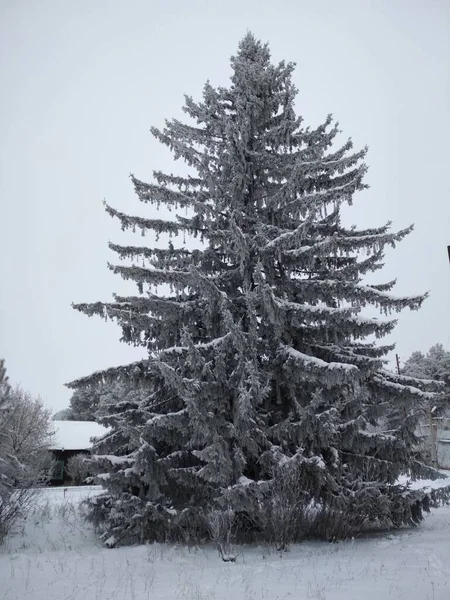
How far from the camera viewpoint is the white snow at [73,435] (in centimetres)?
3708

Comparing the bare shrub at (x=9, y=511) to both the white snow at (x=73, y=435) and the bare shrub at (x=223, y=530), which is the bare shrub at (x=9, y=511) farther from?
the white snow at (x=73, y=435)

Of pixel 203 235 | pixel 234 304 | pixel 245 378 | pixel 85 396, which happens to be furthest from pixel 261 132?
pixel 85 396

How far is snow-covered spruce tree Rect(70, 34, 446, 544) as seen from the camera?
354 inches

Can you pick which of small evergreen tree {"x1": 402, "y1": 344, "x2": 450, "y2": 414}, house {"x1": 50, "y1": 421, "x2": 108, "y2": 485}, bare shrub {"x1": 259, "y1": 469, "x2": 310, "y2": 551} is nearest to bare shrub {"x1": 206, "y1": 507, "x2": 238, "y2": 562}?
bare shrub {"x1": 259, "y1": 469, "x2": 310, "y2": 551}

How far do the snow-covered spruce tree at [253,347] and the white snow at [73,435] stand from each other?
27.6 m

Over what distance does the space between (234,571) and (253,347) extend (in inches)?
163

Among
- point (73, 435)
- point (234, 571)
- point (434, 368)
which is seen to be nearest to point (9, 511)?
point (234, 571)

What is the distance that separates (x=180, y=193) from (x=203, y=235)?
4.03ft

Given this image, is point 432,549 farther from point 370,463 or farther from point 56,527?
point 56,527

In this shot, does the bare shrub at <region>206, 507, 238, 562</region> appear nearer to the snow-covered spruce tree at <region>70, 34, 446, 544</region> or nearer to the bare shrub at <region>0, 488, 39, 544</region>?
the snow-covered spruce tree at <region>70, 34, 446, 544</region>

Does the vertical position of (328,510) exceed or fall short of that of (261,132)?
it falls short

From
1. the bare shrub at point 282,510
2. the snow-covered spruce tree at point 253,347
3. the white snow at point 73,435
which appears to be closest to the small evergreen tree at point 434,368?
the white snow at point 73,435

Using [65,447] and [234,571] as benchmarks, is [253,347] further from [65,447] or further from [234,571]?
[65,447]

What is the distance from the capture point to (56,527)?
11609 mm
